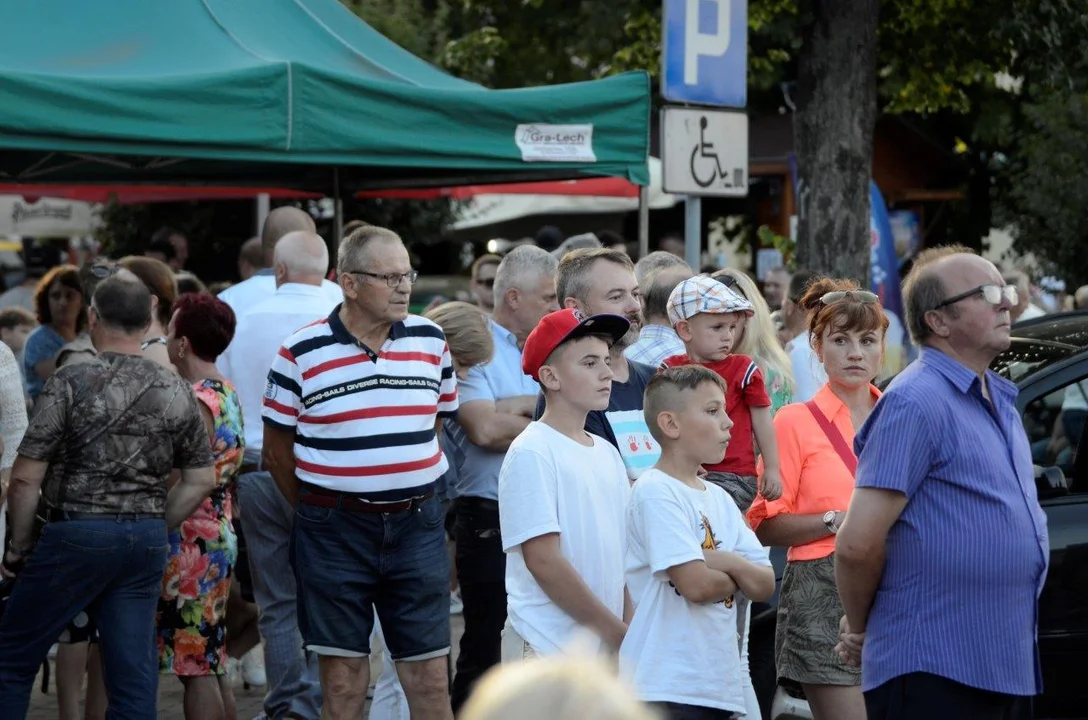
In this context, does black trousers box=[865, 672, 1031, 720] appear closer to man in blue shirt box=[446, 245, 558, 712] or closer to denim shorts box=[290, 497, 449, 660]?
denim shorts box=[290, 497, 449, 660]

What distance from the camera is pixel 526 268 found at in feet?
19.7

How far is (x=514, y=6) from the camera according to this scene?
60.2 feet

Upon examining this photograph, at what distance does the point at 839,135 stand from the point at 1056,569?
6.07 metres

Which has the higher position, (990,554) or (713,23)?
(713,23)

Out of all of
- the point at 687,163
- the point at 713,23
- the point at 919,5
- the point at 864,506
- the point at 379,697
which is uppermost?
the point at 919,5

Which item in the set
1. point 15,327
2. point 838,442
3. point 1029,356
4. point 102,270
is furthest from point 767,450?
point 15,327

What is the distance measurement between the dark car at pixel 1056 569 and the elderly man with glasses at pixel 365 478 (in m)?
1.40

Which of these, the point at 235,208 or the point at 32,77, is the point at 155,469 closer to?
the point at 32,77

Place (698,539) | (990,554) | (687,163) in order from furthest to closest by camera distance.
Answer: (687,163)
(698,539)
(990,554)

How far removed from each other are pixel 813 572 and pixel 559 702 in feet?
11.5

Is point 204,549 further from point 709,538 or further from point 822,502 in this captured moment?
point 709,538

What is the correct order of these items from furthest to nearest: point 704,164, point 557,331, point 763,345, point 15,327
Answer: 1. point 15,327
2. point 704,164
3. point 763,345
4. point 557,331

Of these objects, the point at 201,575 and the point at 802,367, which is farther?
the point at 802,367

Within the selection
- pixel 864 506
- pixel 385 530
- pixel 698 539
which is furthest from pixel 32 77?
pixel 864 506
